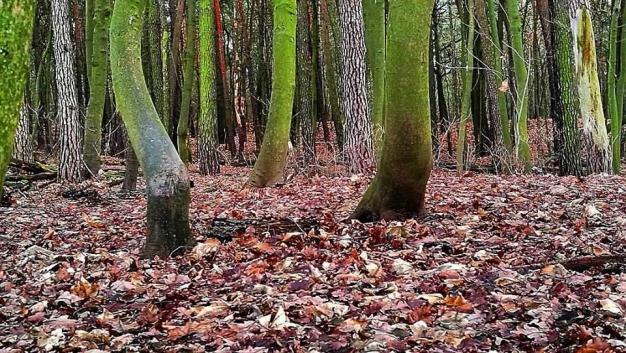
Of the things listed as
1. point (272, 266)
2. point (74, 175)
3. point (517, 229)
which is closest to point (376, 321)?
point (272, 266)

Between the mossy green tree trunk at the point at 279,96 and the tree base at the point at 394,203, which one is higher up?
the mossy green tree trunk at the point at 279,96

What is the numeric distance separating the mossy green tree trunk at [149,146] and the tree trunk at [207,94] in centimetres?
703

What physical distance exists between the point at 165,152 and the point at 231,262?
1105 mm

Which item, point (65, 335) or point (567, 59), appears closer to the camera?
point (65, 335)

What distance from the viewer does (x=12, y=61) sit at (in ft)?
9.18

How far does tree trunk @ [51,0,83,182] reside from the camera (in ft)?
36.1

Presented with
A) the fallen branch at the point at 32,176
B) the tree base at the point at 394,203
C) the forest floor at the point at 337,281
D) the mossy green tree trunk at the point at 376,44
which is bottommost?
the forest floor at the point at 337,281

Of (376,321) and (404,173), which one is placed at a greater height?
(404,173)

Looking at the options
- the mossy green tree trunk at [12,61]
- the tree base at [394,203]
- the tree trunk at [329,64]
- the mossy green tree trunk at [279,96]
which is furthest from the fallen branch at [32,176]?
the mossy green tree trunk at [12,61]

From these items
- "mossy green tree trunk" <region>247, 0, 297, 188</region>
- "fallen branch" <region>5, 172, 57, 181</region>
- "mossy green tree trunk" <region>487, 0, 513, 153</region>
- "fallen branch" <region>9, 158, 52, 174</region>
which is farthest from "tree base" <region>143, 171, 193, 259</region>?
"mossy green tree trunk" <region>487, 0, 513, 153</region>

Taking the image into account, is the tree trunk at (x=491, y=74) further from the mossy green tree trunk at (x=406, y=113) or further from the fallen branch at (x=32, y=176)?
the fallen branch at (x=32, y=176)

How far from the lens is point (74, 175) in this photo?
11.0m

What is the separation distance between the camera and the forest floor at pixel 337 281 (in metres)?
2.94

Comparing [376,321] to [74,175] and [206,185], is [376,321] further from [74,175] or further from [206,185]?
[74,175]
